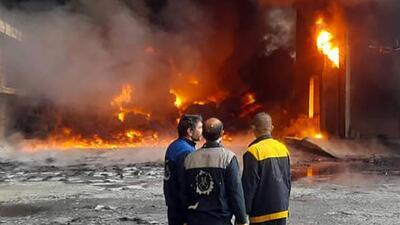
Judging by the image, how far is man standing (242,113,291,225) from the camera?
4156 millimetres

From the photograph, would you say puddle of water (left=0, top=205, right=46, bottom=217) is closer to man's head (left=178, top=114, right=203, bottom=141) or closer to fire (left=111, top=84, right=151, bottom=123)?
man's head (left=178, top=114, right=203, bottom=141)

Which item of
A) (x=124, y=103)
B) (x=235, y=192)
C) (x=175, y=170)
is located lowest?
(x=235, y=192)

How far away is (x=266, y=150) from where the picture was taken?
423 cm

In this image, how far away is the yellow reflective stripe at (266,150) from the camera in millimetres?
4188

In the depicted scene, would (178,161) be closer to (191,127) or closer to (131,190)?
(191,127)

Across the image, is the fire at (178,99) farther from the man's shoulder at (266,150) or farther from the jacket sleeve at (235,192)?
the jacket sleeve at (235,192)

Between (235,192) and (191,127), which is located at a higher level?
(191,127)

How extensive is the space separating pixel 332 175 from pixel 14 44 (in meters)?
12.9

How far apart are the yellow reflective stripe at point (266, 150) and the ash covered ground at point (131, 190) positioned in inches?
114

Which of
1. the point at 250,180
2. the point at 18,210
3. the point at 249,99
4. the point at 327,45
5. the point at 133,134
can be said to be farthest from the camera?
the point at 249,99

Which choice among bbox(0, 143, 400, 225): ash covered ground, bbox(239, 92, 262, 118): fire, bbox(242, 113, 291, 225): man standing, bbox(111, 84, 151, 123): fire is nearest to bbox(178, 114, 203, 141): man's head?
bbox(242, 113, 291, 225): man standing

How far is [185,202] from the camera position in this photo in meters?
4.09

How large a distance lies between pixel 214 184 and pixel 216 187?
0.03m

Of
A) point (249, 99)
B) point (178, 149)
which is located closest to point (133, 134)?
point (249, 99)
